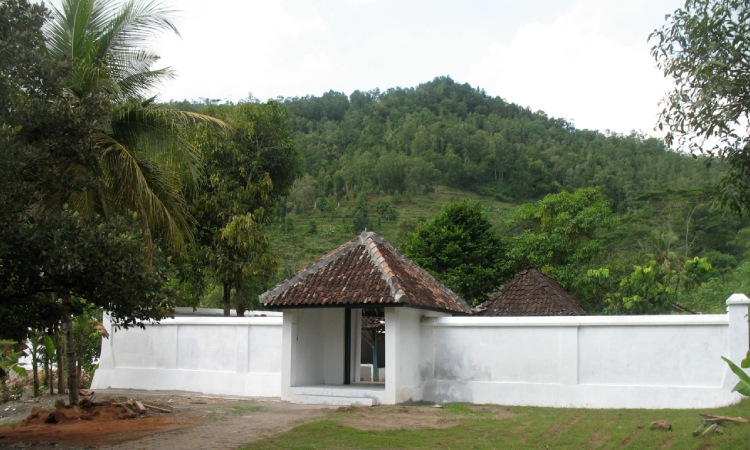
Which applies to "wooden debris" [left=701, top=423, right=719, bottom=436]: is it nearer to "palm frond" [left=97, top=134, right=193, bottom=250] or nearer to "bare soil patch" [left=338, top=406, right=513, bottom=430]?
"bare soil patch" [left=338, top=406, right=513, bottom=430]

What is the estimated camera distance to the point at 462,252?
1428 inches

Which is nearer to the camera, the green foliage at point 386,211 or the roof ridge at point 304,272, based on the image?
the roof ridge at point 304,272

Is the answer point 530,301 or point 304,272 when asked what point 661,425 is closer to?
point 304,272

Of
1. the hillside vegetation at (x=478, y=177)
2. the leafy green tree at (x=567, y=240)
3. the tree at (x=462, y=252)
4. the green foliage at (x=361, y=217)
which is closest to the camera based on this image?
the leafy green tree at (x=567, y=240)

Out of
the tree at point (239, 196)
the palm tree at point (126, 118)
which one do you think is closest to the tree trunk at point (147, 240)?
the palm tree at point (126, 118)

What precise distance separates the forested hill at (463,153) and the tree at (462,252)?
23320mm

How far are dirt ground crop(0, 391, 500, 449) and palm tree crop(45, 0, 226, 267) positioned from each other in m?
3.33

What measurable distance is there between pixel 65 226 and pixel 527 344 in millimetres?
10061

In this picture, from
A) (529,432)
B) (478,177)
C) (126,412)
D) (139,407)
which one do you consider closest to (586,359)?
(529,432)

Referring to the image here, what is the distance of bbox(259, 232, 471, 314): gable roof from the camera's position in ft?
52.3

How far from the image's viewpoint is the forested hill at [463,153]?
63.0 m

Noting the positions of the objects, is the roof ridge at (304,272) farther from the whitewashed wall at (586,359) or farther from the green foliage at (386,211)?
the green foliage at (386,211)

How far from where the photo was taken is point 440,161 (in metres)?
70.5

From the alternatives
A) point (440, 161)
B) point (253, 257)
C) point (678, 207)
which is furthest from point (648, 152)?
point (253, 257)
